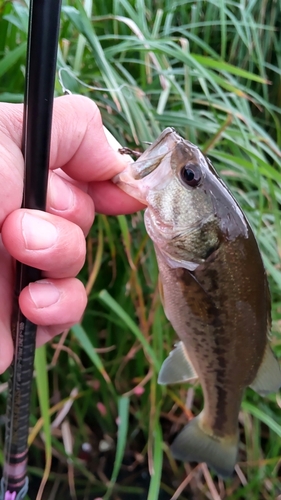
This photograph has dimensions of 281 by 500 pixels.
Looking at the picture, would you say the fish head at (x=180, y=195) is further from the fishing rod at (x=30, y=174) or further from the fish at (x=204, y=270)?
the fishing rod at (x=30, y=174)

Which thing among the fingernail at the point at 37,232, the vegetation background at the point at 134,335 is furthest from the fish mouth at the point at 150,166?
the vegetation background at the point at 134,335

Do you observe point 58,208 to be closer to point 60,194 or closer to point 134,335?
point 60,194

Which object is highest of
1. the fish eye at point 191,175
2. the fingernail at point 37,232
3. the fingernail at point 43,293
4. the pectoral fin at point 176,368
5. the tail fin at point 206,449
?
the fish eye at point 191,175

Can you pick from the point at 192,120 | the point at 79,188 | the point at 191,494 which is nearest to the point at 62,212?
the point at 79,188

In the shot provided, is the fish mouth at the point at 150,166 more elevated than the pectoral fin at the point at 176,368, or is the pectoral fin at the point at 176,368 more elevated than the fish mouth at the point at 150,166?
the fish mouth at the point at 150,166

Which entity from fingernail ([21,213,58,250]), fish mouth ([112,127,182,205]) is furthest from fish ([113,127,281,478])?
fingernail ([21,213,58,250])

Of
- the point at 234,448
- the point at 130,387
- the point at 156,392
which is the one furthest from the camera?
the point at 130,387

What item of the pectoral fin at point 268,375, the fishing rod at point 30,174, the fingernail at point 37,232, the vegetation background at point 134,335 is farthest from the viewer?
the vegetation background at point 134,335

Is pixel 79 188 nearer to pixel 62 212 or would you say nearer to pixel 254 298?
pixel 62 212

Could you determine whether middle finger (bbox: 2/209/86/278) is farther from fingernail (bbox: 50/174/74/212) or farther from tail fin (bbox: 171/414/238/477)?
tail fin (bbox: 171/414/238/477)
